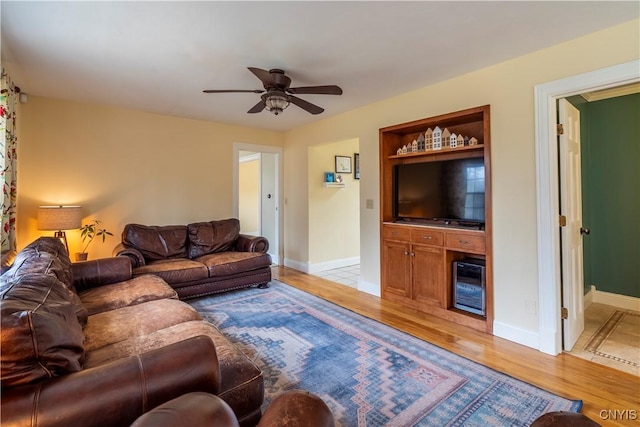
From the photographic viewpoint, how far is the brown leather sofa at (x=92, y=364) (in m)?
0.98

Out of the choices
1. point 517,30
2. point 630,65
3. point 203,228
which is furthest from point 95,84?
point 630,65

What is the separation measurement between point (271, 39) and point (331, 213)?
3.43m

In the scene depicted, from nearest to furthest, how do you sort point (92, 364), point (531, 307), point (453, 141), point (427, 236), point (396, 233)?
point (92, 364)
point (531, 307)
point (453, 141)
point (427, 236)
point (396, 233)

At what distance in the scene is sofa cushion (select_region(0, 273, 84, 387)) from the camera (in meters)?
0.99

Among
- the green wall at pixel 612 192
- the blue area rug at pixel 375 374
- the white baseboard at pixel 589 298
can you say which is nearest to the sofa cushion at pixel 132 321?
the blue area rug at pixel 375 374

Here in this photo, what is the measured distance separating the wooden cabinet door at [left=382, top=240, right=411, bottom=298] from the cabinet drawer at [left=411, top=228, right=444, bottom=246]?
0.52 feet

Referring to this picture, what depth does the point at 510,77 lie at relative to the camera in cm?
270

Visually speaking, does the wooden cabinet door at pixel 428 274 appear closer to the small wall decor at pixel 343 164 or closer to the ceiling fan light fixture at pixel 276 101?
the ceiling fan light fixture at pixel 276 101

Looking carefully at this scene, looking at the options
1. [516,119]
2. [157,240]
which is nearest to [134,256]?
[157,240]

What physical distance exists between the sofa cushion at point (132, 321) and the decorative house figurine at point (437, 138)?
9.13ft

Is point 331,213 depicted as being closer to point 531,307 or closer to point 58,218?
point 531,307

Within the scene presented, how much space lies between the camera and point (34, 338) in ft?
3.47

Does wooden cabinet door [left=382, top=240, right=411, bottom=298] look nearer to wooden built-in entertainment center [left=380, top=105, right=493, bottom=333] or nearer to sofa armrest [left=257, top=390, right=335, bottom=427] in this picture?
wooden built-in entertainment center [left=380, top=105, right=493, bottom=333]

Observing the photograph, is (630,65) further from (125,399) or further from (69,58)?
(69,58)
